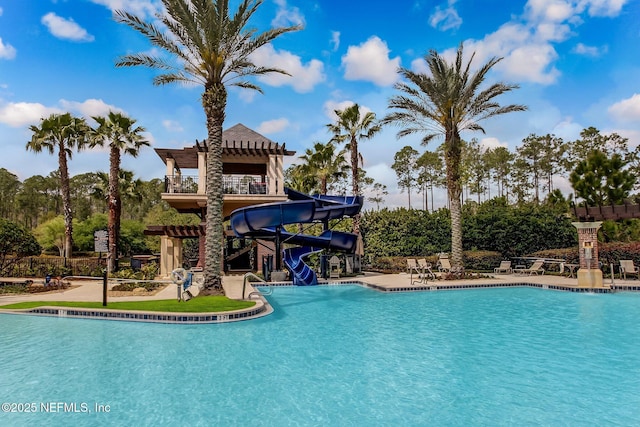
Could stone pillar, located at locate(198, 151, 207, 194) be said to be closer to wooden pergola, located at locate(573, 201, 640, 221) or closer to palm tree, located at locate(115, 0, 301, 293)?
palm tree, located at locate(115, 0, 301, 293)

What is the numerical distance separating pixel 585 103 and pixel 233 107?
58.4ft

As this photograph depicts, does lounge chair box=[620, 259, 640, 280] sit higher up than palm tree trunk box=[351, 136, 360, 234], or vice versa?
palm tree trunk box=[351, 136, 360, 234]

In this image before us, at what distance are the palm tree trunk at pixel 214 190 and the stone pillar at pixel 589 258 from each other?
14.5m

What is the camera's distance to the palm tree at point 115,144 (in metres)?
26.0

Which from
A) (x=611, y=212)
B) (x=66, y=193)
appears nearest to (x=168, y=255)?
(x=66, y=193)

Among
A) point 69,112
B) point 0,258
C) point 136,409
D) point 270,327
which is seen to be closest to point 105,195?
point 69,112

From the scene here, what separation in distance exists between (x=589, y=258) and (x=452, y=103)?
950cm

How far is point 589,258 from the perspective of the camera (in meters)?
16.1

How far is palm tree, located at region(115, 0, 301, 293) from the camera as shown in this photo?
1315 cm

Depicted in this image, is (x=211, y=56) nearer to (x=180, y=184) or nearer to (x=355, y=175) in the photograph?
(x=180, y=184)

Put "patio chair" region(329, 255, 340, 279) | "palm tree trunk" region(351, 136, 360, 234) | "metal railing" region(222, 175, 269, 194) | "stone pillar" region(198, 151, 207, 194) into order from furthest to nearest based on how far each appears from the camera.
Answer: "palm tree trunk" region(351, 136, 360, 234) → "metal railing" region(222, 175, 269, 194) → "stone pillar" region(198, 151, 207, 194) → "patio chair" region(329, 255, 340, 279)

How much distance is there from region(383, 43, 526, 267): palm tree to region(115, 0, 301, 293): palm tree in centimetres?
871

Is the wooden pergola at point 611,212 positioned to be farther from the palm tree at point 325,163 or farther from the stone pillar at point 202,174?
the stone pillar at point 202,174

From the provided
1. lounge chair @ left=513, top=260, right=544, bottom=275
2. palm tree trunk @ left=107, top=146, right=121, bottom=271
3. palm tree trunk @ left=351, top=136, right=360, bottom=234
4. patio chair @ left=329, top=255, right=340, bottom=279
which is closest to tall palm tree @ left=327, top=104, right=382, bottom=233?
palm tree trunk @ left=351, top=136, right=360, bottom=234
